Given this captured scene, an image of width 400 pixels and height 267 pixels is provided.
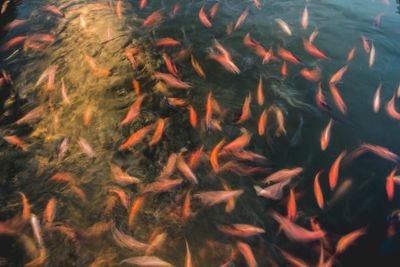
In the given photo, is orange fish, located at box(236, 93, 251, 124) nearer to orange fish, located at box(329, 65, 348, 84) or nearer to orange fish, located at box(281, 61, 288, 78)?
orange fish, located at box(281, 61, 288, 78)

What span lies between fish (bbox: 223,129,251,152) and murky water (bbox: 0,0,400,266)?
0.06 metres

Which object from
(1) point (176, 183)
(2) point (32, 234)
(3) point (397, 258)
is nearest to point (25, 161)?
(2) point (32, 234)

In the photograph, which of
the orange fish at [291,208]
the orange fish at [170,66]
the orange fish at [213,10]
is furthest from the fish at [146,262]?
the orange fish at [213,10]

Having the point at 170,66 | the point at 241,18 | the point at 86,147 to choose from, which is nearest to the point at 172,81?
the point at 170,66

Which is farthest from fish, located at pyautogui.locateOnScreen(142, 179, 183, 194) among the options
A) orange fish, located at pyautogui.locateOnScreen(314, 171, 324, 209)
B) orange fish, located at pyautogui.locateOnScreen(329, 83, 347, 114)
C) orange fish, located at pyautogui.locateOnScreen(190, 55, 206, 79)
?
orange fish, located at pyautogui.locateOnScreen(329, 83, 347, 114)

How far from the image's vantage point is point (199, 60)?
511 cm

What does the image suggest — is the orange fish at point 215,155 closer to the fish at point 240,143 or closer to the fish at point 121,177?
the fish at point 240,143

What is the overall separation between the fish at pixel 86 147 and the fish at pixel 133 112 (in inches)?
17.9

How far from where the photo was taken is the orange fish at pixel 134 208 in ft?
10.4

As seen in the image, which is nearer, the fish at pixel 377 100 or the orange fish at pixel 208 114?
the orange fish at pixel 208 114

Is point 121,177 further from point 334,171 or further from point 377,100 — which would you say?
point 377,100

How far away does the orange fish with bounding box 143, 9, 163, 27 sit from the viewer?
5.86 meters

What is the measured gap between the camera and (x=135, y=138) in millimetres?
3832

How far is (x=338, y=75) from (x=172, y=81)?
241 centimetres
